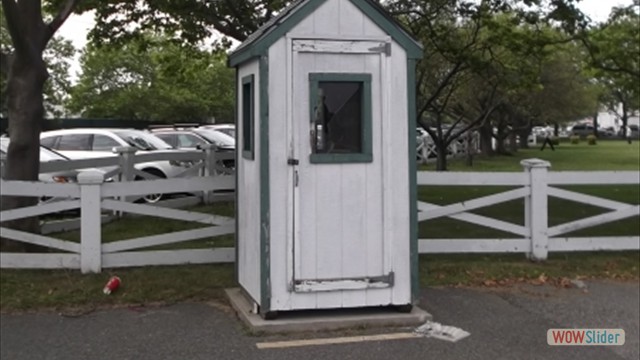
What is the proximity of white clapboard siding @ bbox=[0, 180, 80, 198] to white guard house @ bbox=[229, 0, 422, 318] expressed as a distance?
245 cm

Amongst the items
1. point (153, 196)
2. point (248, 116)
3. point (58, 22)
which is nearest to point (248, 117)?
point (248, 116)

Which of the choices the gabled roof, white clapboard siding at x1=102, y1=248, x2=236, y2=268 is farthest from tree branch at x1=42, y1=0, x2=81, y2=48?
the gabled roof

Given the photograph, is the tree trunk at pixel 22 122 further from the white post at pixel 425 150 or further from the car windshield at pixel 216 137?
the white post at pixel 425 150

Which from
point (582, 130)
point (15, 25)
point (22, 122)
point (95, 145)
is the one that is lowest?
point (95, 145)

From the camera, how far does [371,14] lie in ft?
19.8

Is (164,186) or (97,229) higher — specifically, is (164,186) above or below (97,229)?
above

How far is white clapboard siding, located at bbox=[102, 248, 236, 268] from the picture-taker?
777 centimetres

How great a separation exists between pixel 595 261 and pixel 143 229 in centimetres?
644

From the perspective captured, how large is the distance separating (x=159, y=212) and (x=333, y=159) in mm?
2775

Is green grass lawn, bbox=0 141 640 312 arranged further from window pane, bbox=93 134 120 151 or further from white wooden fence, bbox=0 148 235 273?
window pane, bbox=93 134 120 151

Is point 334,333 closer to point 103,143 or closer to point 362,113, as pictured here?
point 362,113

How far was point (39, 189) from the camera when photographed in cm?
770

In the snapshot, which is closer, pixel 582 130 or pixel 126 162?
pixel 126 162

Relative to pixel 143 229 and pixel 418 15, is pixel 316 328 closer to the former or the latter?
pixel 143 229
